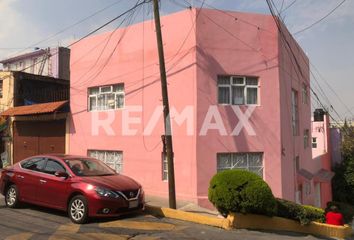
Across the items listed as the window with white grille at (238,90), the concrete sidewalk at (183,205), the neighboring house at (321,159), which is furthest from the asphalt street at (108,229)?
the neighboring house at (321,159)

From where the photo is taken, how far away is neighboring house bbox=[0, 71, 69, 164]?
67.0 feet

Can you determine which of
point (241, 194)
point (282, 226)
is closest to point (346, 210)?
point (282, 226)

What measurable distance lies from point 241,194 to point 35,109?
43.2ft

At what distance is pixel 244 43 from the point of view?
50.4 ft

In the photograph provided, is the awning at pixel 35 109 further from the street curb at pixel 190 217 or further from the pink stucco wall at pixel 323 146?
the pink stucco wall at pixel 323 146

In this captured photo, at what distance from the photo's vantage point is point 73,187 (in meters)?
10.3

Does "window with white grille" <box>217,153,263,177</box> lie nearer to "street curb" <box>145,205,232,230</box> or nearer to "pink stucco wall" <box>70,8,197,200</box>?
"pink stucco wall" <box>70,8,197,200</box>

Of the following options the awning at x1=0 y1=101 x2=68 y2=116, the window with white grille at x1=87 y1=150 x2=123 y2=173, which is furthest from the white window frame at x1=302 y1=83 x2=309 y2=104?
the awning at x1=0 y1=101 x2=68 y2=116

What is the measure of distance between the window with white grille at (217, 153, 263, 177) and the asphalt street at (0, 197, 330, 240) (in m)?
4.51

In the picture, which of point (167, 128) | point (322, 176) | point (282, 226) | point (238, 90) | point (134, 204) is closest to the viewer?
point (134, 204)

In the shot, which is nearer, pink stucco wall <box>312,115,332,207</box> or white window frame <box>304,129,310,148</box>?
white window frame <box>304,129,310,148</box>

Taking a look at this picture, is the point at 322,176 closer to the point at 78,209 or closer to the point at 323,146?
the point at 323,146

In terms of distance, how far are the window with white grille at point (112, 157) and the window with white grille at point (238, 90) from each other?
4718 mm

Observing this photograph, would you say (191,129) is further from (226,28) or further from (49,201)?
(49,201)
